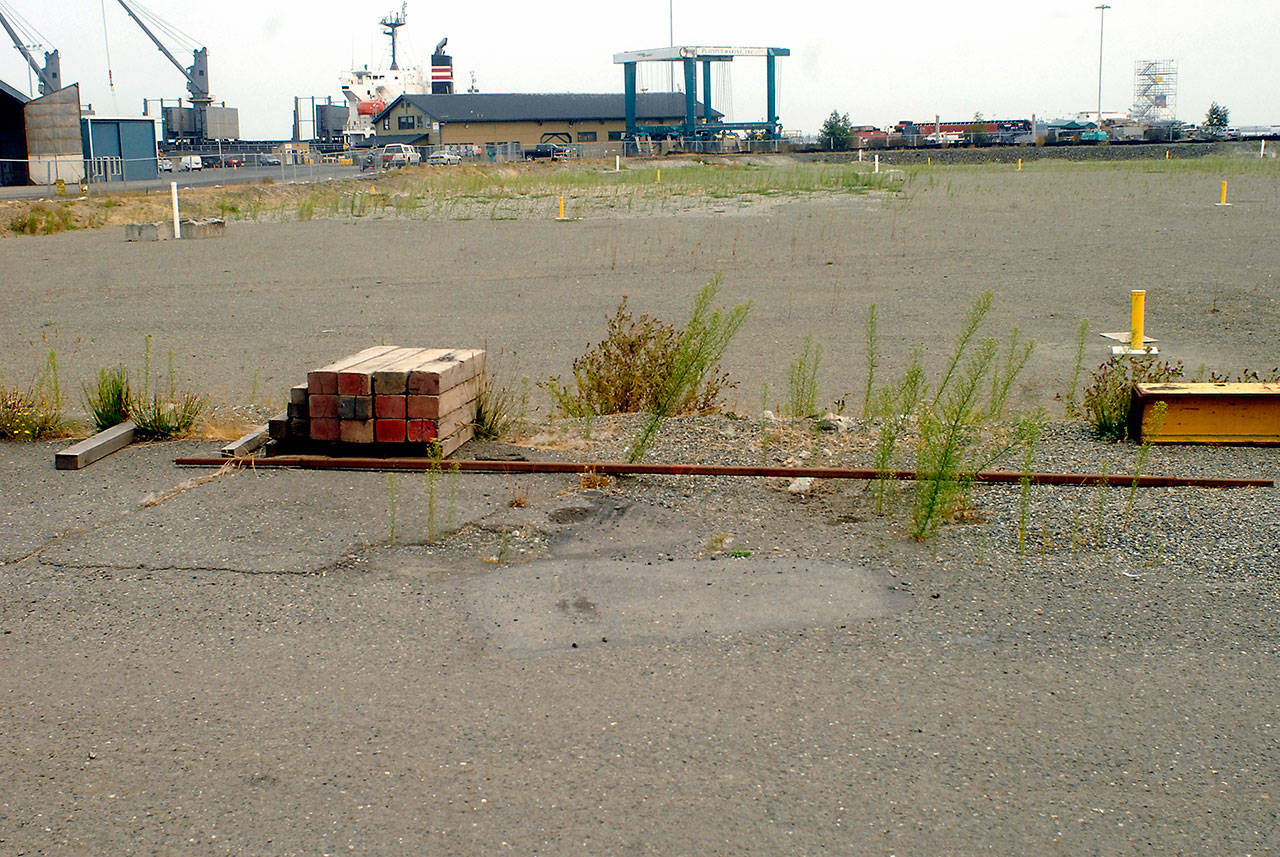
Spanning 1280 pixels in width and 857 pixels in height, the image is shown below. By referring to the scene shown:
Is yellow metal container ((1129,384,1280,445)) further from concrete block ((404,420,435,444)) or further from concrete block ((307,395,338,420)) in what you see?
concrete block ((307,395,338,420))

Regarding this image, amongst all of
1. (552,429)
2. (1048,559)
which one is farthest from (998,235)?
(1048,559)

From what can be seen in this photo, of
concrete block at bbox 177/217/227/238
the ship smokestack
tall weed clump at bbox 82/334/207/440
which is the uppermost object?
the ship smokestack

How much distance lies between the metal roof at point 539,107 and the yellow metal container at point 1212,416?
110 metres

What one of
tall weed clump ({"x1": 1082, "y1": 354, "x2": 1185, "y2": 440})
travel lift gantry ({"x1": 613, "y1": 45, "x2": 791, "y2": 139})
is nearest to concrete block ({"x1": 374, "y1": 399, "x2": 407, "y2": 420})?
tall weed clump ({"x1": 1082, "y1": 354, "x2": 1185, "y2": 440})

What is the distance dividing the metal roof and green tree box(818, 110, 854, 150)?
12588 mm

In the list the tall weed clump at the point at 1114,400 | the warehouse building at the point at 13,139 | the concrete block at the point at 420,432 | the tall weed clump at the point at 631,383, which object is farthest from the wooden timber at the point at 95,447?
the warehouse building at the point at 13,139

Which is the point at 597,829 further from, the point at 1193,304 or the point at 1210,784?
the point at 1193,304

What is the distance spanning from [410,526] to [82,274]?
760 inches

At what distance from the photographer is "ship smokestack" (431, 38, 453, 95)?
141 m

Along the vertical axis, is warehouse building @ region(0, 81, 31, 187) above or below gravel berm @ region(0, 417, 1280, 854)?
above

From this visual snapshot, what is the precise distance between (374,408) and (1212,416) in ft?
19.1

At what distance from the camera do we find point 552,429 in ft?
30.5

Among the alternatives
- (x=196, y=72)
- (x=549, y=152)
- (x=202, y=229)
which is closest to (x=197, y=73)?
(x=196, y=72)

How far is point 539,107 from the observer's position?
118 m
